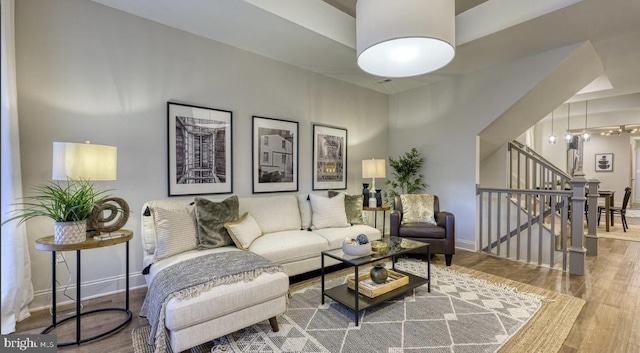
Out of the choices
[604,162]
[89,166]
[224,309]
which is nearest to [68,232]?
[89,166]

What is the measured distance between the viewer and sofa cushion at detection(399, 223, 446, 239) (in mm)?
3668

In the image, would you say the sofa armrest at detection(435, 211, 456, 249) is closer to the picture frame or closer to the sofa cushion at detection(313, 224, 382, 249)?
the sofa cushion at detection(313, 224, 382, 249)

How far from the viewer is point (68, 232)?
80.1 inches

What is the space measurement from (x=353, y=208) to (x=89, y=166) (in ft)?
9.44

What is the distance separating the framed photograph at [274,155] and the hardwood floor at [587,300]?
5.96 feet

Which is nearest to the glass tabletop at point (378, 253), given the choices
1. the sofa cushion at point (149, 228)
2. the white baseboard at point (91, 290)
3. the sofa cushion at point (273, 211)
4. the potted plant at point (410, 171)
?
the sofa cushion at point (273, 211)

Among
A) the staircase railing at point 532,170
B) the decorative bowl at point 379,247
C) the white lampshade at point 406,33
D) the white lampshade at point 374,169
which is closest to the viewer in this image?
the white lampshade at point 406,33

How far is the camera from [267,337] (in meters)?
2.08

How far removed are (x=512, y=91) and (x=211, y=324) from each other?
14.6 ft

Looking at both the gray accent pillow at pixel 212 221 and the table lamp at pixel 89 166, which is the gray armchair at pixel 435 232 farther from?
the table lamp at pixel 89 166

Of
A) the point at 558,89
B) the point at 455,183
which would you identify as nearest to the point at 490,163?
the point at 455,183

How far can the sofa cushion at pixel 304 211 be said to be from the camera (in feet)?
12.2

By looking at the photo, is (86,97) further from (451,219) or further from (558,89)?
(558,89)

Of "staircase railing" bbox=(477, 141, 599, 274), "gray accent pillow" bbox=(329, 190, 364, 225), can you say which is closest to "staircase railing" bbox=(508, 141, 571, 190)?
"staircase railing" bbox=(477, 141, 599, 274)
